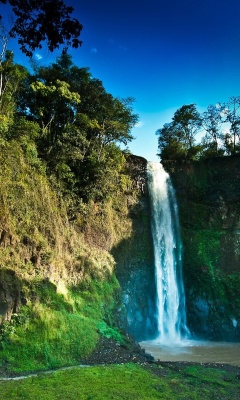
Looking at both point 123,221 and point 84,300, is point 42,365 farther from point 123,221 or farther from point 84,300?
point 123,221

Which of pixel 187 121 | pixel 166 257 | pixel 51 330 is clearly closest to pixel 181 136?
pixel 187 121

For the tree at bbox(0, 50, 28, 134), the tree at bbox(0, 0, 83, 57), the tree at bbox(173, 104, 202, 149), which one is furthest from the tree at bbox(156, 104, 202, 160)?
the tree at bbox(0, 0, 83, 57)

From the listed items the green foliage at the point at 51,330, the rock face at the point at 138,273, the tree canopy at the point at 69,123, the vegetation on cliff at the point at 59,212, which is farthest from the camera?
the rock face at the point at 138,273

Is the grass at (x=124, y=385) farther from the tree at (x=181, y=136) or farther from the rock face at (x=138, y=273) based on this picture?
the tree at (x=181, y=136)

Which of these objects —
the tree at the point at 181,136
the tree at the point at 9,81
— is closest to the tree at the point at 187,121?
the tree at the point at 181,136

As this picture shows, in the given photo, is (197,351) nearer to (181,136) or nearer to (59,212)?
(59,212)

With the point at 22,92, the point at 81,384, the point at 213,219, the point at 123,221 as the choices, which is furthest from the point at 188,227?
the point at 81,384
